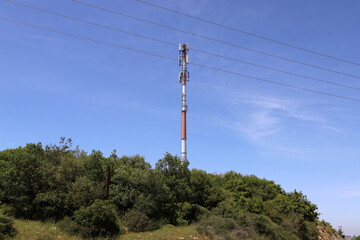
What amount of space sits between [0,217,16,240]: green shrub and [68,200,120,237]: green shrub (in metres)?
3.93

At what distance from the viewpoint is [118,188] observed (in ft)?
96.1

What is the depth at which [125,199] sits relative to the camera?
28.5m

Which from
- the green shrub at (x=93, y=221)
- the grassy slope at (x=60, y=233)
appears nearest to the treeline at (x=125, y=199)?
the green shrub at (x=93, y=221)

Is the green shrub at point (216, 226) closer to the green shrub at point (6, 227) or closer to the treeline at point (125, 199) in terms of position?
the treeline at point (125, 199)

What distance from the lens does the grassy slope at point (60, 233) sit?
21.7m

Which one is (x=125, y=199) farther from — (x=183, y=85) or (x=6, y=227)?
(x=183, y=85)

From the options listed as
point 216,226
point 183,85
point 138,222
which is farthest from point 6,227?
point 183,85

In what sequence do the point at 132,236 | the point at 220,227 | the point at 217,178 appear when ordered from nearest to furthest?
the point at 132,236 → the point at 220,227 → the point at 217,178

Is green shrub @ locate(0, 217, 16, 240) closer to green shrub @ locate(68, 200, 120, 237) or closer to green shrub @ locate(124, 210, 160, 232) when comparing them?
green shrub @ locate(68, 200, 120, 237)

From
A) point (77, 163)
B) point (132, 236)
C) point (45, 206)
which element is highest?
point (77, 163)

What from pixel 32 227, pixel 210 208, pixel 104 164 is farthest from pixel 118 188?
pixel 210 208

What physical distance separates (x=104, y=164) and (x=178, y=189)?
7.70m

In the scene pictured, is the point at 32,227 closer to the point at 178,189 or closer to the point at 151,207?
the point at 151,207

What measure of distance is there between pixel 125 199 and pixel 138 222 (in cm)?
289
